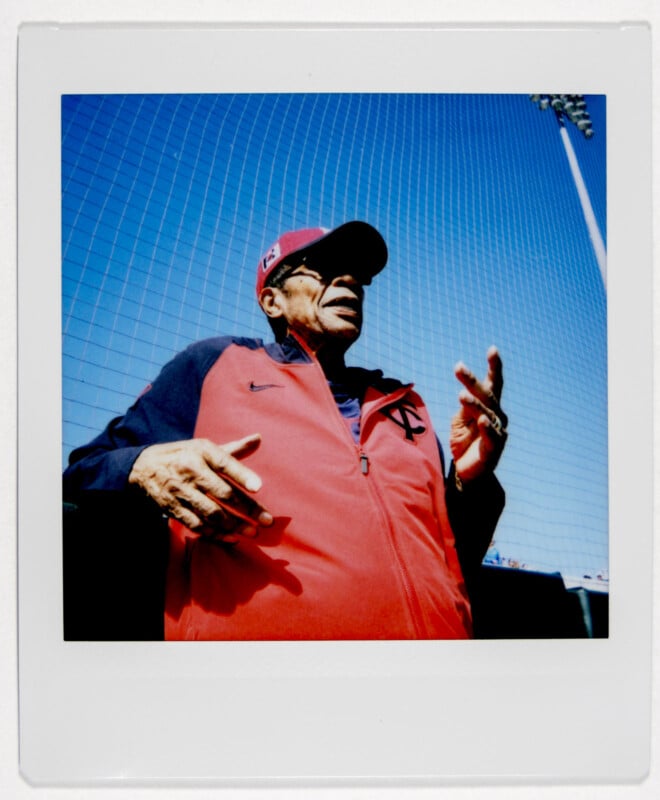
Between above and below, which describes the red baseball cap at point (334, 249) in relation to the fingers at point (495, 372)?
above

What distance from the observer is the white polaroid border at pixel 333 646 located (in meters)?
1.54

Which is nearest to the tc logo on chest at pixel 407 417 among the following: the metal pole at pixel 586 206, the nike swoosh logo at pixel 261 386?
the nike swoosh logo at pixel 261 386

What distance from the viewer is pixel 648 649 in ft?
5.24

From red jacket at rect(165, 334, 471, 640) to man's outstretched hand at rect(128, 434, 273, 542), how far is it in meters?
0.03

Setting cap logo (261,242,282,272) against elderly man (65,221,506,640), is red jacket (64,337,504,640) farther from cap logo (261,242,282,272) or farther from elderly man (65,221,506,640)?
cap logo (261,242,282,272)

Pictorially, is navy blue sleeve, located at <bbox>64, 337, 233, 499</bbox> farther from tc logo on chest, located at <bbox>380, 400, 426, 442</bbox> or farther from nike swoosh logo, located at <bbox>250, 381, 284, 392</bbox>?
tc logo on chest, located at <bbox>380, 400, 426, 442</bbox>

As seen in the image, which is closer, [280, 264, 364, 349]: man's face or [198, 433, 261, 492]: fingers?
[198, 433, 261, 492]: fingers

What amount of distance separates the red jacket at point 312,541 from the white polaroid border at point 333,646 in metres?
0.05

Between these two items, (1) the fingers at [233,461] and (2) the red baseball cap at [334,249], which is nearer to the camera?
(1) the fingers at [233,461]

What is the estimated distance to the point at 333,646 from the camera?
1529 mm

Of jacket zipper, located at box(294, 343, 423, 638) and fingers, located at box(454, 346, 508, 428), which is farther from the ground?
fingers, located at box(454, 346, 508, 428)

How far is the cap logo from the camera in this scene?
159 cm

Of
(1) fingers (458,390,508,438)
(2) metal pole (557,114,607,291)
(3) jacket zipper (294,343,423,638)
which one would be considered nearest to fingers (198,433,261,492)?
(3) jacket zipper (294,343,423,638)

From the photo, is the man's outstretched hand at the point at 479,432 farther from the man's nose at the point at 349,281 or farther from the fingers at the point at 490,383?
the man's nose at the point at 349,281
